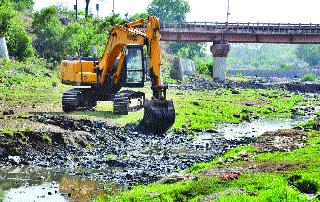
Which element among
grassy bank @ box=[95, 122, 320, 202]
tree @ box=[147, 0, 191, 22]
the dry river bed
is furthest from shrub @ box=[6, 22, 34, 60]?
tree @ box=[147, 0, 191, 22]

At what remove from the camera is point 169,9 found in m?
181

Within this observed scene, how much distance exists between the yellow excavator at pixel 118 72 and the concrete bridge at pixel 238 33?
56.7 metres

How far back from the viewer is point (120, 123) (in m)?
30.0

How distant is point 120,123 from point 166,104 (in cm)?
322

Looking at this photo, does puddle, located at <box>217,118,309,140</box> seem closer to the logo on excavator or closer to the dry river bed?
the dry river bed

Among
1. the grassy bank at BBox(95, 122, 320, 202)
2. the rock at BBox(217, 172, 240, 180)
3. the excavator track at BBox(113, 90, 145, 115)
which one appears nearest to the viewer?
the grassy bank at BBox(95, 122, 320, 202)

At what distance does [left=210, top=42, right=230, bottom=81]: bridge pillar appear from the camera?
303 ft

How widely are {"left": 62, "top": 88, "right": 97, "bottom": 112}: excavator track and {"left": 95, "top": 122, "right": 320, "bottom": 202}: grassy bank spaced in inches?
605

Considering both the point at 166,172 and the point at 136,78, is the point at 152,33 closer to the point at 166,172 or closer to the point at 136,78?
the point at 136,78

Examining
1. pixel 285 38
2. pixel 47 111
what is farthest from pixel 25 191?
pixel 285 38

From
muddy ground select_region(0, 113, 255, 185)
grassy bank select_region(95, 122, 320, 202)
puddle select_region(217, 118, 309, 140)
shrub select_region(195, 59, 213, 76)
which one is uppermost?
grassy bank select_region(95, 122, 320, 202)

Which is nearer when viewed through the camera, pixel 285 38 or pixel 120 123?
pixel 120 123

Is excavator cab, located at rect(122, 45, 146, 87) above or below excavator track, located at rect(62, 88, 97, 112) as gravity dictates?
above

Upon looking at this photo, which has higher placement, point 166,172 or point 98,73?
point 98,73
